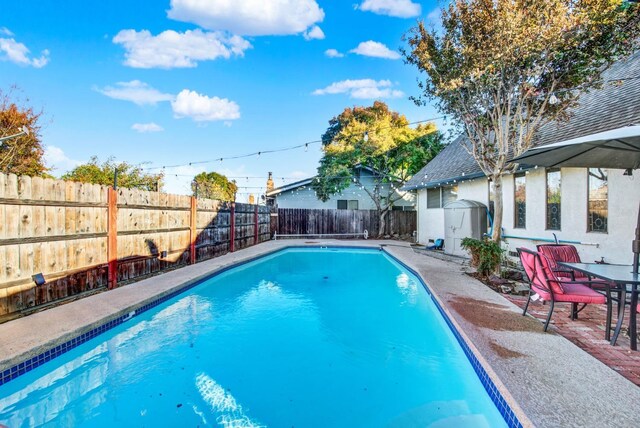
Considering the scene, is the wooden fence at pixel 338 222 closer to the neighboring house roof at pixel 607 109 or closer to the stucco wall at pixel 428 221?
the stucco wall at pixel 428 221

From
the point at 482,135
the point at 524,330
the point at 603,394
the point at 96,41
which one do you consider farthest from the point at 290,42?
the point at 603,394

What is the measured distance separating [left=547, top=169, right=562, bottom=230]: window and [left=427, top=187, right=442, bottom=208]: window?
17.9 feet

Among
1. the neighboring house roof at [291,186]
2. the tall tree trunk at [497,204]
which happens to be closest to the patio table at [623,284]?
the tall tree trunk at [497,204]

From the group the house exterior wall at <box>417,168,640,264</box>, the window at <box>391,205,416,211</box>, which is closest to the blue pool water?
the house exterior wall at <box>417,168,640,264</box>

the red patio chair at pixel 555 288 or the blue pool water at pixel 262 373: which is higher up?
the red patio chair at pixel 555 288

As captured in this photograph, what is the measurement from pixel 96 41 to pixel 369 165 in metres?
12.9

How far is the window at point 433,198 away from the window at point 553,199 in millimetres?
5447

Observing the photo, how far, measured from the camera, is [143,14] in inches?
406

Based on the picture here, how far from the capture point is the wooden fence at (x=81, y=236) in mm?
4227

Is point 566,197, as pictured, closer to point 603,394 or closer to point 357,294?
point 357,294

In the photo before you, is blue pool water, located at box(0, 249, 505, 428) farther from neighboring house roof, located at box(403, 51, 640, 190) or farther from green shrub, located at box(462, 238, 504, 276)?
neighboring house roof, located at box(403, 51, 640, 190)

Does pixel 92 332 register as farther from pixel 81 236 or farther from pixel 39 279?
pixel 81 236

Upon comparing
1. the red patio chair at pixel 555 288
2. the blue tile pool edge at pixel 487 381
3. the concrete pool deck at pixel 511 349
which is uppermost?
the red patio chair at pixel 555 288

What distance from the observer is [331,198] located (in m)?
19.9
